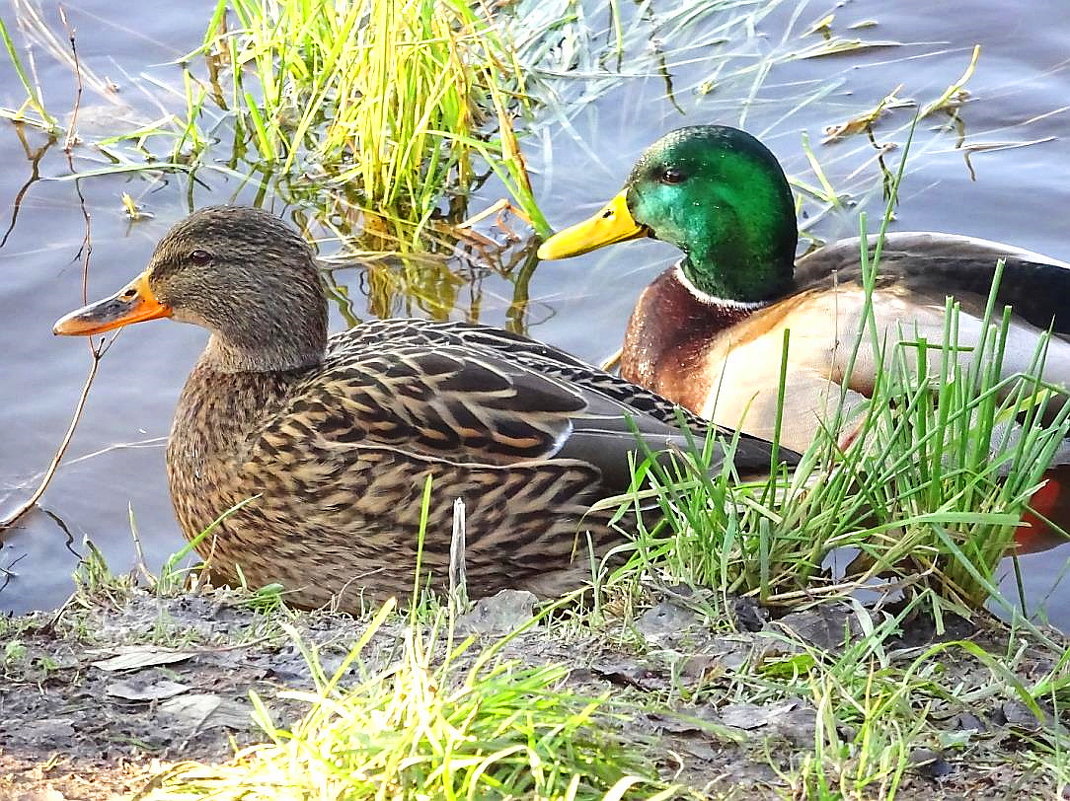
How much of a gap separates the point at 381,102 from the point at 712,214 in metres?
1.33

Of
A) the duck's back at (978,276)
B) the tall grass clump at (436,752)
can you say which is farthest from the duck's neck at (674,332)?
the tall grass clump at (436,752)

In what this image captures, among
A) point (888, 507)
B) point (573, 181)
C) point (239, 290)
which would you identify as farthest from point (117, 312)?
point (888, 507)

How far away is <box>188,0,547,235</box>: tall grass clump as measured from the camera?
595 cm

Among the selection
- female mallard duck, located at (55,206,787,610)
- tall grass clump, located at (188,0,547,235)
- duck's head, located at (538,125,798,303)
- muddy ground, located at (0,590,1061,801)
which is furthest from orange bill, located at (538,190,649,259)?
muddy ground, located at (0,590,1061,801)

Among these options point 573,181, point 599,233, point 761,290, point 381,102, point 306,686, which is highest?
point 381,102

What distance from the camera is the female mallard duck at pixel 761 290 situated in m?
4.96

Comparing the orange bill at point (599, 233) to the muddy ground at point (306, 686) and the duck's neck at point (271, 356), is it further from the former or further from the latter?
the muddy ground at point (306, 686)

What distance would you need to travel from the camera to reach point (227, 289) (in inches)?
185

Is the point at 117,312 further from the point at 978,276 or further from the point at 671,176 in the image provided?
the point at 978,276

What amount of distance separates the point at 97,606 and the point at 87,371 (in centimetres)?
222

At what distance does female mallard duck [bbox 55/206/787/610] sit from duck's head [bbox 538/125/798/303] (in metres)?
1.11

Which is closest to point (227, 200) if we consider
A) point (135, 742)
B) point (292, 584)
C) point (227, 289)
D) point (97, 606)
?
point (227, 289)

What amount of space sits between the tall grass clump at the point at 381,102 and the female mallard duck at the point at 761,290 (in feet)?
2.20

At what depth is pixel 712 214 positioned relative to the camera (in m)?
5.50
